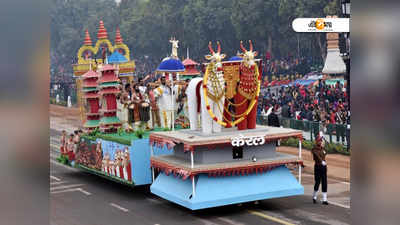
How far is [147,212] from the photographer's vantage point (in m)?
15.2

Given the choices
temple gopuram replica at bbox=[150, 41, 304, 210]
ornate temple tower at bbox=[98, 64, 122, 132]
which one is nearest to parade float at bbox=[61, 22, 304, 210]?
temple gopuram replica at bbox=[150, 41, 304, 210]

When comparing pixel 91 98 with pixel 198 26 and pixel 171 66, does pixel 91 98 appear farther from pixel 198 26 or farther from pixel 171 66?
pixel 198 26

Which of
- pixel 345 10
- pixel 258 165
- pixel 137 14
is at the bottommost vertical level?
pixel 258 165

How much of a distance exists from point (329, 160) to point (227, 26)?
3454cm

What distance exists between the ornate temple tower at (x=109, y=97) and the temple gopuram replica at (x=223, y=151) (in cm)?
345

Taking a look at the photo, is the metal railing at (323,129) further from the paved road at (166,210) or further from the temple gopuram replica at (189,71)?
the temple gopuram replica at (189,71)

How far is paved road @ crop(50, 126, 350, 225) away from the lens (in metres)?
14.1

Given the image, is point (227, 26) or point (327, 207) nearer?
point (327, 207)

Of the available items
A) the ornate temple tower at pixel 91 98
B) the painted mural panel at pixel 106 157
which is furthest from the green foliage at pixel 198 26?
the painted mural panel at pixel 106 157

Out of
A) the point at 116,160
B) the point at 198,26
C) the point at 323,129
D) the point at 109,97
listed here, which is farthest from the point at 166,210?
the point at 198,26
